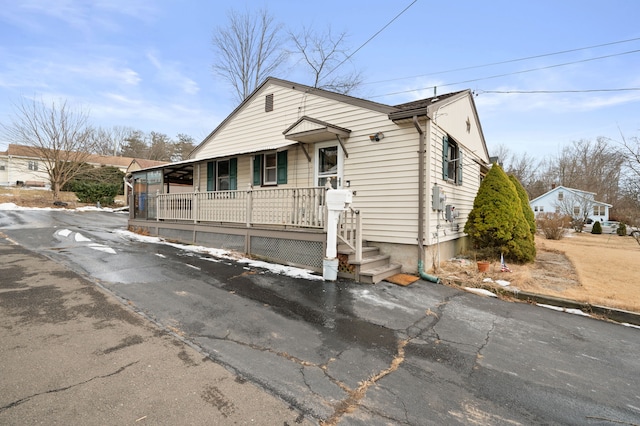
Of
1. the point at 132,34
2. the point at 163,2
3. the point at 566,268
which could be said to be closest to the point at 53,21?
the point at 132,34

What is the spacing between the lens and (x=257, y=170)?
9.62 metres

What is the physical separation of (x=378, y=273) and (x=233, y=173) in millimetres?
6596

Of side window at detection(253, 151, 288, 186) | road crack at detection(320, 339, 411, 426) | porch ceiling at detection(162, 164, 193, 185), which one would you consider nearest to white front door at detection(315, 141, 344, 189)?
side window at detection(253, 151, 288, 186)

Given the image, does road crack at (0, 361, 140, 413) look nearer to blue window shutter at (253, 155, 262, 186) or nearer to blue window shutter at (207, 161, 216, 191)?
blue window shutter at (253, 155, 262, 186)

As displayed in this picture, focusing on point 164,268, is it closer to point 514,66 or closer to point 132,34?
point 132,34

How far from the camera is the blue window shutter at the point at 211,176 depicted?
35.9 feet

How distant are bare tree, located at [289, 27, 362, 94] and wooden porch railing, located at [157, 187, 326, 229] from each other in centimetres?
1061

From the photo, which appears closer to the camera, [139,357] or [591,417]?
[591,417]

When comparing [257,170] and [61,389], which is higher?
[257,170]

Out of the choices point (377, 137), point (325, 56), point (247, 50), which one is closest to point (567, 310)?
point (377, 137)

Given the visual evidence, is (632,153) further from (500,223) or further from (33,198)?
(33,198)

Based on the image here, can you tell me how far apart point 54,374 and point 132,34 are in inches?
580

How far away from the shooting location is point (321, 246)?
657 centimetres

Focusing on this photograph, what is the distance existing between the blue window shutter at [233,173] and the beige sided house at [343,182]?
0.03 meters
